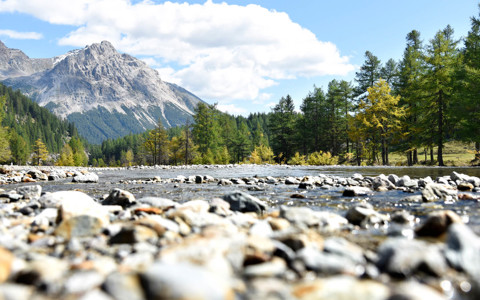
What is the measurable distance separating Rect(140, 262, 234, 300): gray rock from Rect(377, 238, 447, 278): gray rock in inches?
58.2

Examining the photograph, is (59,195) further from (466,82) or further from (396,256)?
(466,82)

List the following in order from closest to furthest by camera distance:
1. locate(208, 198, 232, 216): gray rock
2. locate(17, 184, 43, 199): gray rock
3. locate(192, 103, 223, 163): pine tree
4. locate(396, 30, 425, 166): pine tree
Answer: locate(208, 198, 232, 216): gray rock → locate(17, 184, 43, 199): gray rock → locate(396, 30, 425, 166): pine tree → locate(192, 103, 223, 163): pine tree

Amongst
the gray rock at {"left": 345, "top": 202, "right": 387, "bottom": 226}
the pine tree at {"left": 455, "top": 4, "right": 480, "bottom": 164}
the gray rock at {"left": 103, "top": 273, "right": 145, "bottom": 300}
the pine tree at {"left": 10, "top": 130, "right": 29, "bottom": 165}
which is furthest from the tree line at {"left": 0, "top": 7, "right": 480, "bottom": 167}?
the gray rock at {"left": 103, "top": 273, "right": 145, "bottom": 300}

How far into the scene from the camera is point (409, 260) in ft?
8.38

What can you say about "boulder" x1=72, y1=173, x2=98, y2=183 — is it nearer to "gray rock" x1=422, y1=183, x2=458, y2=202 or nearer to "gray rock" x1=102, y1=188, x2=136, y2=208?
"gray rock" x1=102, y1=188, x2=136, y2=208

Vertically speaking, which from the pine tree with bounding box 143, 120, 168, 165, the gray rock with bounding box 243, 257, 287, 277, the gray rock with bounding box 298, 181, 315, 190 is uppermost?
the pine tree with bounding box 143, 120, 168, 165

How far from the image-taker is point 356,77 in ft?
138

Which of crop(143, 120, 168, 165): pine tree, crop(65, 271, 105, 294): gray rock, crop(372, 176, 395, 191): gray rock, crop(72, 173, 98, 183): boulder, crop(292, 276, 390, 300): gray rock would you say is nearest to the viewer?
crop(292, 276, 390, 300): gray rock

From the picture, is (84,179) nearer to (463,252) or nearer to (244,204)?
Result: (244,204)

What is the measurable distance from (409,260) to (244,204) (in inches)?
148

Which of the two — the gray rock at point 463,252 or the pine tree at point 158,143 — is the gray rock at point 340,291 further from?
the pine tree at point 158,143

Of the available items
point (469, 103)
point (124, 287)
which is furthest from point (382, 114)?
point (124, 287)

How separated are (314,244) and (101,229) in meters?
2.80

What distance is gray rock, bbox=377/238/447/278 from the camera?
2.48 meters
